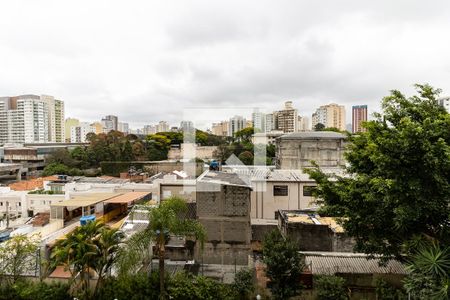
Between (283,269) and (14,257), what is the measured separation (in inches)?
301

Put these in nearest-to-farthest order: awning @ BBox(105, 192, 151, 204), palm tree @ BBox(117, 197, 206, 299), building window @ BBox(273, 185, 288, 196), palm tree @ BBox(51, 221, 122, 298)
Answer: palm tree @ BBox(117, 197, 206, 299)
palm tree @ BBox(51, 221, 122, 298)
awning @ BBox(105, 192, 151, 204)
building window @ BBox(273, 185, 288, 196)

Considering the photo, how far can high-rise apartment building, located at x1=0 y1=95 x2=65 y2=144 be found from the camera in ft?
223

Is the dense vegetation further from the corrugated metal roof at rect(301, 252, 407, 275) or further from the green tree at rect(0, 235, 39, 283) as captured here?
the green tree at rect(0, 235, 39, 283)

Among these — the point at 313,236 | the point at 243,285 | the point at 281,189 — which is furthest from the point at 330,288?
the point at 281,189

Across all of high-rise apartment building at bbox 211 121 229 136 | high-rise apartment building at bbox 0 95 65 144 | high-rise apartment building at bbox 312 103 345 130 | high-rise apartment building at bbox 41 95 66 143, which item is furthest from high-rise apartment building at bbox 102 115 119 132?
high-rise apartment building at bbox 211 121 229 136

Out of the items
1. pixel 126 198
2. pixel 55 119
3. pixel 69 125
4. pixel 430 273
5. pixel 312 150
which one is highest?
pixel 55 119

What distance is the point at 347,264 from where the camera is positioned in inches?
370

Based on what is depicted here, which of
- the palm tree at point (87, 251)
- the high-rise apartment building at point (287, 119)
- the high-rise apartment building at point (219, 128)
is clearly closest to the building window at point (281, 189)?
the high-rise apartment building at point (219, 128)

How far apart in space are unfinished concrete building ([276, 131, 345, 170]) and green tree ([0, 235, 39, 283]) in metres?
18.3

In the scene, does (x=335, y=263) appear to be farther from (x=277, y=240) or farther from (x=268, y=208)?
(x=268, y=208)

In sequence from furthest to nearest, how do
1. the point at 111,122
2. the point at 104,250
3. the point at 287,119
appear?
1. the point at 111,122
2. the point at 287,119
3. the point at 104,250

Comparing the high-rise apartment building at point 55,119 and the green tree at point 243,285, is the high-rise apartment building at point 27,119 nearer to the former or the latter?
the high-rise apartment building at point 55,119

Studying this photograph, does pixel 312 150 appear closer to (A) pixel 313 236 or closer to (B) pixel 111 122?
(A) pixel 313 236

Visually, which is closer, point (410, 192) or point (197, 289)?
point (410, 192)
